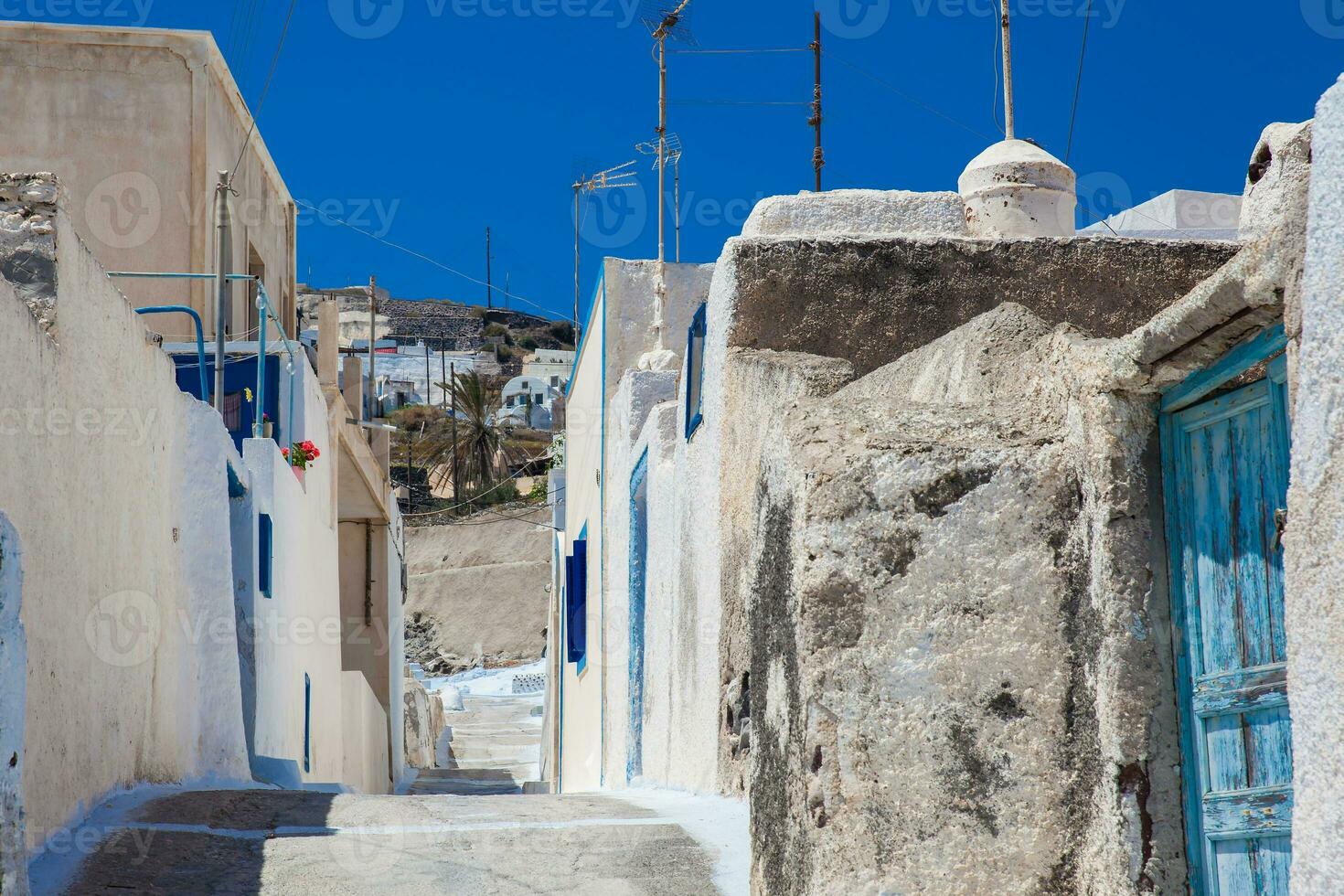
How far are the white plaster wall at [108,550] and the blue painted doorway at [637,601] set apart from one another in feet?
9.34

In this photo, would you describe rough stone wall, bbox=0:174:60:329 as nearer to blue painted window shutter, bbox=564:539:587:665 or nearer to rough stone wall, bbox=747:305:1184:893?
rough stone wall, bbox=747:305:1184:893

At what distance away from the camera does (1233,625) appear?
321 centimetres

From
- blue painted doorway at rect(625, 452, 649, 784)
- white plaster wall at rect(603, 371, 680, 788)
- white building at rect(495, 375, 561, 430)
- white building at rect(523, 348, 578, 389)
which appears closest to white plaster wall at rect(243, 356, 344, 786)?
blue painted doorway at rect(625, 452, 649, 784)

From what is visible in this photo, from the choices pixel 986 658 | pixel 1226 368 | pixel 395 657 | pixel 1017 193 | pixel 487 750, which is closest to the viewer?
pixel 1226 368

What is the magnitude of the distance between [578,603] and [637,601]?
512 cm

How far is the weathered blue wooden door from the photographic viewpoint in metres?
3.04

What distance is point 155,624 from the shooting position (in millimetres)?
7023

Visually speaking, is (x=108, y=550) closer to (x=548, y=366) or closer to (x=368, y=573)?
(x=368, y=573)

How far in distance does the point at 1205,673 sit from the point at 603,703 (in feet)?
32.7

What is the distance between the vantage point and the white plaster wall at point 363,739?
15.6 m

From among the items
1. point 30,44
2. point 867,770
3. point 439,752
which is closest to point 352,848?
point 867,770

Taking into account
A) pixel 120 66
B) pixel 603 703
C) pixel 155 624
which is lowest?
pixel 603 703

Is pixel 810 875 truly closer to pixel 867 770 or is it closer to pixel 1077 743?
pixel 867 770

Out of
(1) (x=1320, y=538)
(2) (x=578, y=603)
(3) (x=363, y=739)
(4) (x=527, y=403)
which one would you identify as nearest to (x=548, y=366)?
(4) (x=527, y=403)
